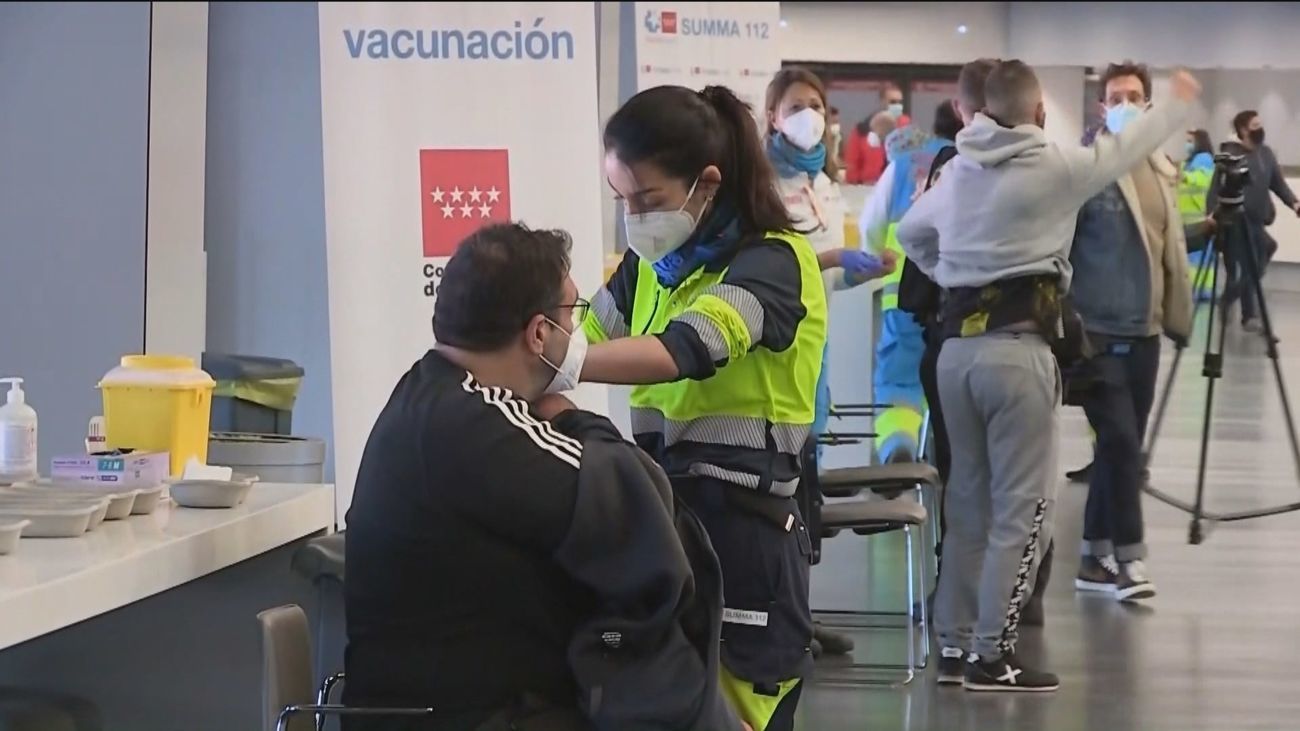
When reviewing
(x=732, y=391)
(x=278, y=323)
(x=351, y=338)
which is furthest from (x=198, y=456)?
(x=278, y=323)

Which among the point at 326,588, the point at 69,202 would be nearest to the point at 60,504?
the point at 326,588

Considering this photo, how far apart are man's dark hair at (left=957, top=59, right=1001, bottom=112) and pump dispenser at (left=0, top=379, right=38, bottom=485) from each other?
2308 millimetres

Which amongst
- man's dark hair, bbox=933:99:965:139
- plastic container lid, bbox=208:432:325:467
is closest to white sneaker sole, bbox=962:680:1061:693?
man's dark hair, bbox=933:99:965:139

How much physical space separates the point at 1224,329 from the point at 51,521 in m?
2.90

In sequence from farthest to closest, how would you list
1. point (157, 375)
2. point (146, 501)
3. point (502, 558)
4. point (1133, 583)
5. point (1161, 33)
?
point (1161, 33), point (1133, 583), point (157, 375), point (146, 501), point (502, 558)

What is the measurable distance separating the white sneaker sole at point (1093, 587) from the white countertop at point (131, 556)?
8.89ft

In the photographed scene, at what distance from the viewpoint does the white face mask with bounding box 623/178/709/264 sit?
1927 millimetres

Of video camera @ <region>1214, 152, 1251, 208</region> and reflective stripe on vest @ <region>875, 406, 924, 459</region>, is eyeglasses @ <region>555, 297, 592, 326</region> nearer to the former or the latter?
video camera @ <region>1214, 152, 1251, 208</region>

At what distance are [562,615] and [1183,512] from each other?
2711mm

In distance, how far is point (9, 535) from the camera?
5.48 feet

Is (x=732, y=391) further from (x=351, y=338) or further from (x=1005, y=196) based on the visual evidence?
(x=351, y=338)

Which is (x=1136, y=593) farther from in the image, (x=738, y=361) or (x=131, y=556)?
(x=131, y=556)

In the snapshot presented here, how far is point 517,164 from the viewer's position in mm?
3830

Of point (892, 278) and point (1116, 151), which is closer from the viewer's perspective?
point (1116, 151)
